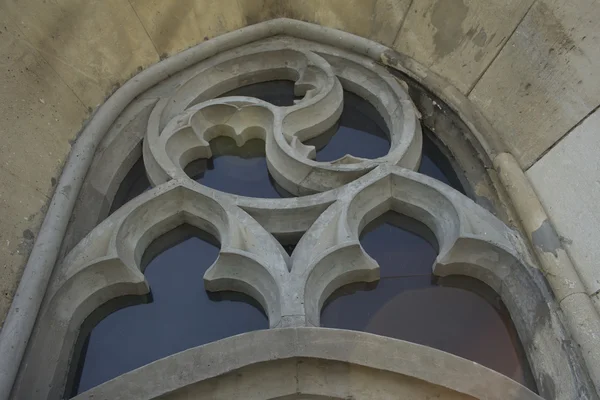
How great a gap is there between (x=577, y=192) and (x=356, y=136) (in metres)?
1.33

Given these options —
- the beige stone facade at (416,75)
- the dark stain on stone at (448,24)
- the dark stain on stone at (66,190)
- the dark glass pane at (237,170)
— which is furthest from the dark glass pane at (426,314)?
the dark stain on stone at (66,190)

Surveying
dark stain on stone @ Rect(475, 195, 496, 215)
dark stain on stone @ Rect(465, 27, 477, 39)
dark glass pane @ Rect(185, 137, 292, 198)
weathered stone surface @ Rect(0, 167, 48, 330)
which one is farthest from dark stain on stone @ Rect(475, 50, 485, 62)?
weathered stone surface @ Rect(0, 167, 48, 330)

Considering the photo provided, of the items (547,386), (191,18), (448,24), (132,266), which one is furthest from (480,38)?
(132,266)

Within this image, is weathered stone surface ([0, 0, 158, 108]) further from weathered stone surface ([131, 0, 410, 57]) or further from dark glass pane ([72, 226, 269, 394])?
dark glass pane ([72, 226, 269, 394])

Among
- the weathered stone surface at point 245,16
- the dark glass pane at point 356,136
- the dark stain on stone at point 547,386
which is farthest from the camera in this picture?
the weathered stone surface at point 245,16

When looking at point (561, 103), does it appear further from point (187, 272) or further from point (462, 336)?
point (187, 272)

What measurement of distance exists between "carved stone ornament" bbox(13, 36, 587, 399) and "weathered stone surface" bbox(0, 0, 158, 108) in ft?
0.68

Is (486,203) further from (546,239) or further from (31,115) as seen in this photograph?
(31,115)

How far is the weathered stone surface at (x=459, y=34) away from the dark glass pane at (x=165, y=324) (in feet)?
5.54

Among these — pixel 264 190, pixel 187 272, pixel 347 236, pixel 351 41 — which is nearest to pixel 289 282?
pixel 347 236

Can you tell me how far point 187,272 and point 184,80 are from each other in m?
1.28

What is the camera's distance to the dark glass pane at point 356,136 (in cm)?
379

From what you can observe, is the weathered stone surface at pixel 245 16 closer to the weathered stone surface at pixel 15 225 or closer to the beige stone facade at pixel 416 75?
the beige stone facade at pixel 416 75

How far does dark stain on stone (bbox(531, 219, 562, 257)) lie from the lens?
291cm
